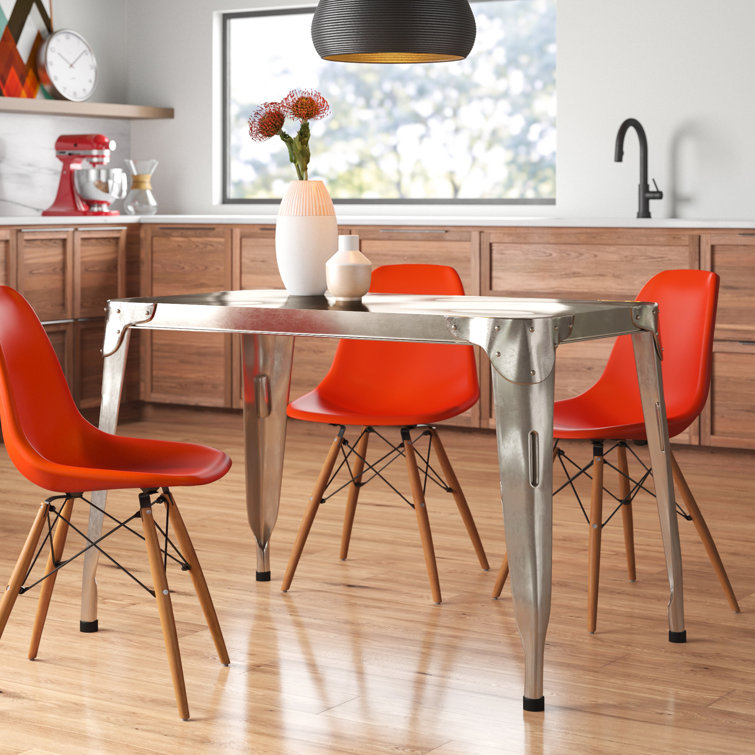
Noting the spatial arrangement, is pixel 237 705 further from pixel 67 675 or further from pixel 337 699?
pixel 67 675

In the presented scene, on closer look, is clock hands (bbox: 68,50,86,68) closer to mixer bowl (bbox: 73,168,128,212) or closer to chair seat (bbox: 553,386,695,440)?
mixer bowl (bbox: 73,168,128,212)

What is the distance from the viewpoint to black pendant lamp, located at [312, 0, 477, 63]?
10.6 ft

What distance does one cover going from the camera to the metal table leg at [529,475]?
2.41 meters

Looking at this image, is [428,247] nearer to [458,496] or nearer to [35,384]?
[458,496]

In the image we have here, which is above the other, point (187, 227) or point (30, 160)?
point (30, 160)

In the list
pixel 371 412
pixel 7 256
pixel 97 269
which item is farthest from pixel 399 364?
pixel 97 269

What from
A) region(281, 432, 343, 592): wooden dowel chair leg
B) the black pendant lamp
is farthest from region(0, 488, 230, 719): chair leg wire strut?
the black pendant lamp

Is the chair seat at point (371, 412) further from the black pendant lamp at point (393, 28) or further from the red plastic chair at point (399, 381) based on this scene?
the black pendant lamp at point (393, 28)

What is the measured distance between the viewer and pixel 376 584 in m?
3.33

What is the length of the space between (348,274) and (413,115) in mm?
3246

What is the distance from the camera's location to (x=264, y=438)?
3.39 metres

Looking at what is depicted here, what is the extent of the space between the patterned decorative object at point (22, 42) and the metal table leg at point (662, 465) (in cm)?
414

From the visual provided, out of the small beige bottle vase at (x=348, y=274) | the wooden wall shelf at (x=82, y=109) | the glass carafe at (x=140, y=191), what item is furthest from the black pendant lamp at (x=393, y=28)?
the glass carafe at (x=140, y=191)

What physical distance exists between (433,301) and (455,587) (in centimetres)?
77
